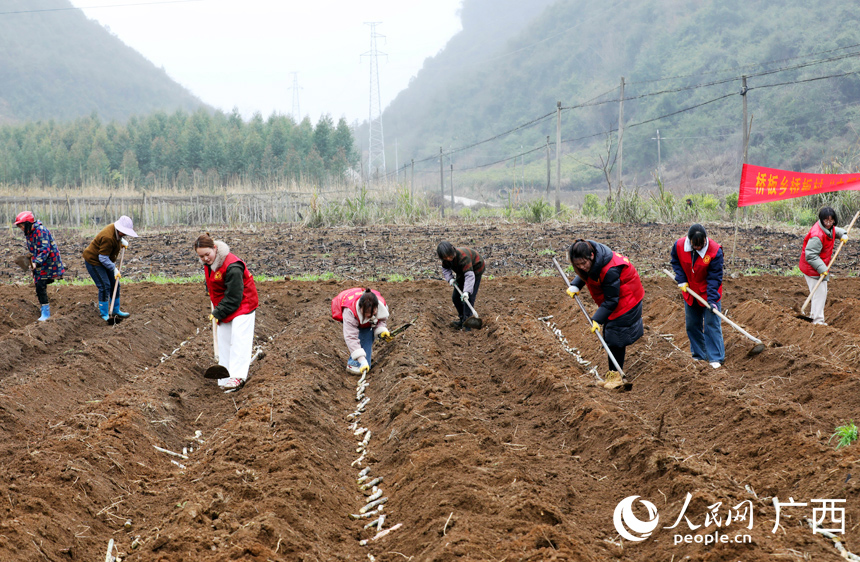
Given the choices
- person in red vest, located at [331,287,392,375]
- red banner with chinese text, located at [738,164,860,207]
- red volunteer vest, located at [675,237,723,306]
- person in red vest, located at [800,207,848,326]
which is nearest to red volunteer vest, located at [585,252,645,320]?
red volunteer vest, located at [675,237,723,306]

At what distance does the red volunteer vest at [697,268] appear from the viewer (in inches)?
281

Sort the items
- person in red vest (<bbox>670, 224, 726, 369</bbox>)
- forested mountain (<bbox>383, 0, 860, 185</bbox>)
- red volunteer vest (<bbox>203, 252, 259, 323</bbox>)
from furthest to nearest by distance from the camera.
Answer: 1. forested mountain (<bbox>383, 0, 860, 185</bbox>)
2. person in red vest (<bbox>670, 224, 726, 369</bbox>)
3. red volunteer vest (<bbox>203, 252, 259, 323</bbox>)

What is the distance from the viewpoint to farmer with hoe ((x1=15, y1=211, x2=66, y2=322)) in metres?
9.98

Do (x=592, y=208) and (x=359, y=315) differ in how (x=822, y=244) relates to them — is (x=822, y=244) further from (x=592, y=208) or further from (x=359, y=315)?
(x=592, y=208)

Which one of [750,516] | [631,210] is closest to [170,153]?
[631,210]

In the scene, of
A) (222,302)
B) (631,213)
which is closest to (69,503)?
(222,302)

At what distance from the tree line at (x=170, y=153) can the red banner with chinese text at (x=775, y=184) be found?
28207 mm

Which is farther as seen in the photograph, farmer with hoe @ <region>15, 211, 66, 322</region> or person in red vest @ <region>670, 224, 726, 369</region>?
farmer with hoe @ <region>15, 211, 66, 322</region>

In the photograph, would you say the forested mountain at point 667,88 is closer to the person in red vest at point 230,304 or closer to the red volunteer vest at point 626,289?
A: the red volunteer vest at point 626,289

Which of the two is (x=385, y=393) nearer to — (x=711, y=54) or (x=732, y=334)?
(x=732, y=334)

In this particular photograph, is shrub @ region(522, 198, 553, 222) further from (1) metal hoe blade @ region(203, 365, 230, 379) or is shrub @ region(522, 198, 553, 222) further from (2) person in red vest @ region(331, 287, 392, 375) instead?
(1) metal hoe blade @ region(203, 365, 230, 379)

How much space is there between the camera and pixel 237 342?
7180 millimetres

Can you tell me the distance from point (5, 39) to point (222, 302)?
119300 millimetres

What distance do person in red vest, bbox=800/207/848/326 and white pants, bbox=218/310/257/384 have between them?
22.1 feet
